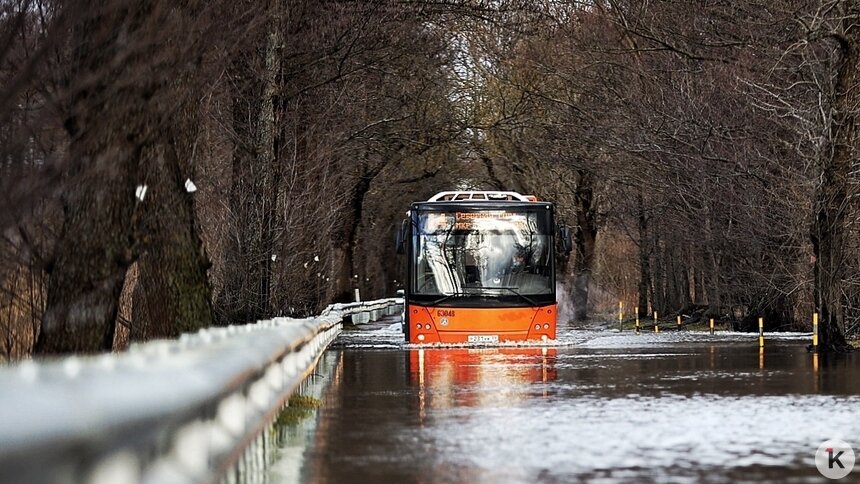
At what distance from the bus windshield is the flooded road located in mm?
9893

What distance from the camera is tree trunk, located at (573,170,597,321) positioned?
71.4 meters

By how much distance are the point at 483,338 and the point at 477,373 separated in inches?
513

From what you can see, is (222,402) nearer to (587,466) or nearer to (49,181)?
(587,466)

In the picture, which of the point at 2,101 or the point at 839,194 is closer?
the point at 2,101

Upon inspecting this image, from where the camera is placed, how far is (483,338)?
37.8 m

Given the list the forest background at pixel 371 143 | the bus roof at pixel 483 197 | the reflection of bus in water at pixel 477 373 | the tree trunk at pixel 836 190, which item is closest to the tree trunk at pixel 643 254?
the forest background at pixel 371 143

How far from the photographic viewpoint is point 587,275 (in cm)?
7162

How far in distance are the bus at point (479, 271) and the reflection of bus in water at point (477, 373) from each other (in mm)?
1988

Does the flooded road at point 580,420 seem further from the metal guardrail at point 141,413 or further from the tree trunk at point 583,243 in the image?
the tree trunk at point 583,243

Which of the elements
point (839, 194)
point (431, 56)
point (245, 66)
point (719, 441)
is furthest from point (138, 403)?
point (431, 56)

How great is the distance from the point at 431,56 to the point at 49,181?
27997 millimetres

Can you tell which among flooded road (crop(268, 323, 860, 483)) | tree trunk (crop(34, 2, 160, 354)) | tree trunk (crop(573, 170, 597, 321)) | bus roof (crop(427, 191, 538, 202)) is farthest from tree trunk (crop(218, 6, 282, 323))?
tree trunk (crop(573, 170, 597, 321))

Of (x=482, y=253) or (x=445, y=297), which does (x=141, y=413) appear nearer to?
(x=445, y=297)

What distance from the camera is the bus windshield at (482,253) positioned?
1512 inches
